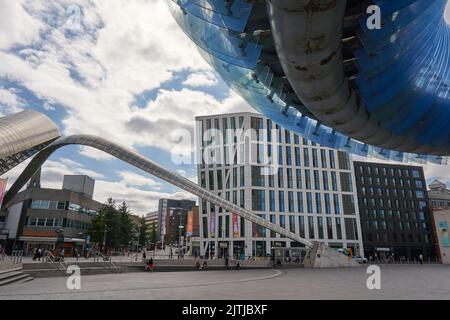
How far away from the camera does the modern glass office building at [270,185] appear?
72.6 metres

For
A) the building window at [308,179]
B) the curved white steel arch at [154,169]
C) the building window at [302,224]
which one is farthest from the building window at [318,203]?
the curved white steel arch at [154,169]

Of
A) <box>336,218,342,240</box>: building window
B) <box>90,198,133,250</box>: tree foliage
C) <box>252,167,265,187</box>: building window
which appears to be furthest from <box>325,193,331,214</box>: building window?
<box>90,198,133,250</box>: tree foliage

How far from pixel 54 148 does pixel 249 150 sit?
131ft

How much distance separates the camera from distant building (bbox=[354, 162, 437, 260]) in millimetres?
90250

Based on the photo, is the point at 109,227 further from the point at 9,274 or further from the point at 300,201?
the point at 300,201

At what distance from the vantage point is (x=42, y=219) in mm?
58250

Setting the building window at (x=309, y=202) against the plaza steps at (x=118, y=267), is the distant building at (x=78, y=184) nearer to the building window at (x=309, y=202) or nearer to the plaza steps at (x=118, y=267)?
the plaza steps at (x=118, y=267)

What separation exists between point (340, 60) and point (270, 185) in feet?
218

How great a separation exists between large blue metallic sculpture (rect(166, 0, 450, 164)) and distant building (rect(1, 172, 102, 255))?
50406 millimetres

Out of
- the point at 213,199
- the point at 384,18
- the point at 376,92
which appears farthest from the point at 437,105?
the point at 213,199

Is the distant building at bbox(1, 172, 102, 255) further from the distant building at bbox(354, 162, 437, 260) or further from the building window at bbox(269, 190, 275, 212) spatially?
the distant building at bbox(354, 162, 437, 260)

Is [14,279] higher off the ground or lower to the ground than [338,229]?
lower

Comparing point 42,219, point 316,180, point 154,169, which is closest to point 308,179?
→ point 316,180

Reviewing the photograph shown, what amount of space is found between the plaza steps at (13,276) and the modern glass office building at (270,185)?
5191cm
